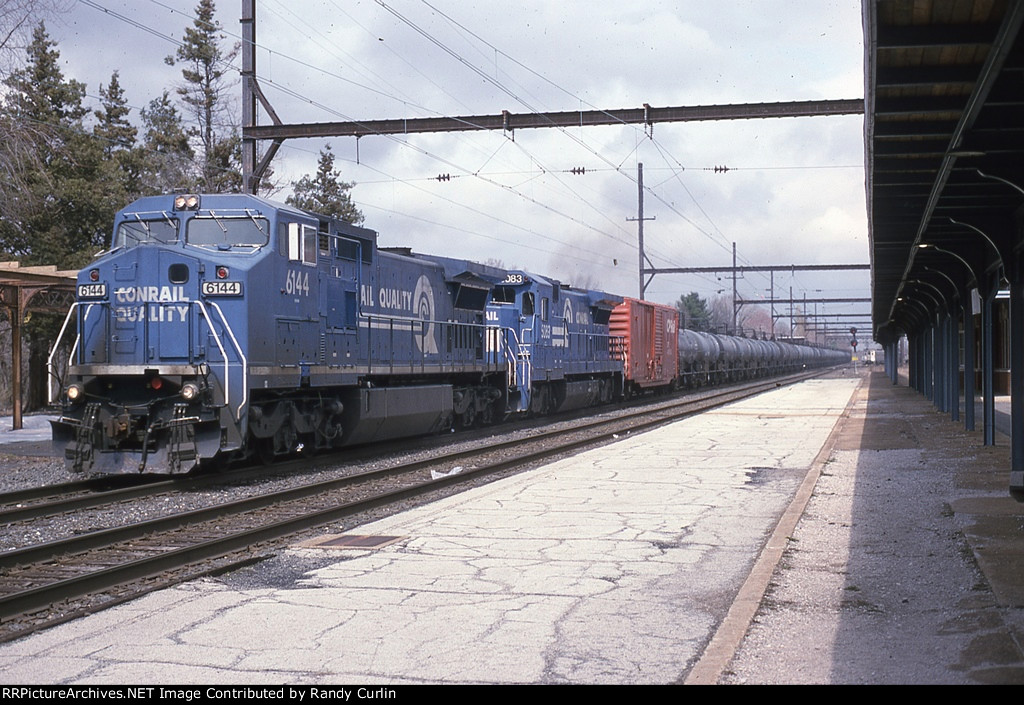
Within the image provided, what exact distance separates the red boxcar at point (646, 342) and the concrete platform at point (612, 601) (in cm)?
2000

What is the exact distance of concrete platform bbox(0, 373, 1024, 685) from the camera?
16.8 ft

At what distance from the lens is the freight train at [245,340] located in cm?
1245

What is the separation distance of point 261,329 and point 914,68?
8.56m

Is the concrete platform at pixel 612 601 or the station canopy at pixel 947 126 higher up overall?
the station canopy at pixel 947 126

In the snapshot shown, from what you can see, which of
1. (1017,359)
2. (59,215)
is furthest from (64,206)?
(1017,359)

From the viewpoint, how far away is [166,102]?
46031 millimetres

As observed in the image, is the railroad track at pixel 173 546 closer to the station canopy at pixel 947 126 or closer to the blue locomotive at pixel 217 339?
the blue locomotive at pixel 217 339

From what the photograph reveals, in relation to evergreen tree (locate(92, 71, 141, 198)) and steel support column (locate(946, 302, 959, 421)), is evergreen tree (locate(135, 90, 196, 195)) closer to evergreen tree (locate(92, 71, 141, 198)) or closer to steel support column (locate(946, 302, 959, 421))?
evergreen tree (locate(92, 71, 141, 198))

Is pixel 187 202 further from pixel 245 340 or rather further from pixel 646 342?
pixel 646 342

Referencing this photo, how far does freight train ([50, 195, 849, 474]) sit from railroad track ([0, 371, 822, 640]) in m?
1.64

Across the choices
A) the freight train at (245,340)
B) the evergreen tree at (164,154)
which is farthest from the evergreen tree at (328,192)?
the freight train at (245,340)

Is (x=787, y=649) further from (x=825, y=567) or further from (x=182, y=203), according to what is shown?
(x=182, y=203)

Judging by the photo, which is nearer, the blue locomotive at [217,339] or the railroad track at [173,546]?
the railroad track at [173,546]
